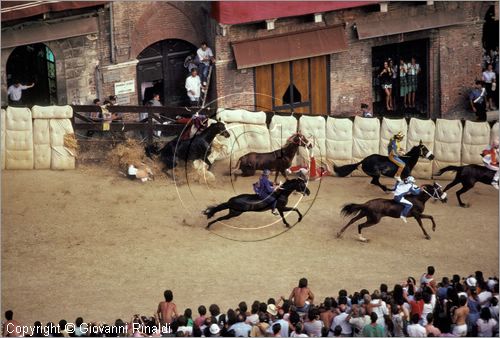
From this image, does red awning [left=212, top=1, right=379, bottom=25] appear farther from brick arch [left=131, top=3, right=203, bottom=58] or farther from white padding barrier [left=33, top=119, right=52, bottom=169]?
→ white padding barrier [left=33, top=119, right=52, bottom=169]

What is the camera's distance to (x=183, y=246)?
38844 mm

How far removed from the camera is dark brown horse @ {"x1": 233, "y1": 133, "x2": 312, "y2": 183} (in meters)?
41.8

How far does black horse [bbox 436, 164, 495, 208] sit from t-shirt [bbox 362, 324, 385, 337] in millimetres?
10528

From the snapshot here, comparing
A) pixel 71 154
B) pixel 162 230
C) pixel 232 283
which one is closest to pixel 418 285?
pixel 232 283

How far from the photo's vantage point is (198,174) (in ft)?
140

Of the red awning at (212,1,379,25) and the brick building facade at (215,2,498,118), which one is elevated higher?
the red awning at (212,1,379,25)

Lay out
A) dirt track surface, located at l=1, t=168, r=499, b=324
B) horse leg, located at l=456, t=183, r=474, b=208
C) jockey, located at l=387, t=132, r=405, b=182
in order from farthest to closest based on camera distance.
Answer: jockey, located at l=387, t=132, r=405, b=182
horse leg, located at l=456, t=183, r=474, b=208
dirt track surface, located at l=1, t=168, r=499, b=324

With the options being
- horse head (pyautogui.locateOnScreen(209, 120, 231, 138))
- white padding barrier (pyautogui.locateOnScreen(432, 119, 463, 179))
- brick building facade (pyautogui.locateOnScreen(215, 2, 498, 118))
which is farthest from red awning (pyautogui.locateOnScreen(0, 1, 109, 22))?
white padding barrier (pyautogui.locateOnScreen(432, 119, 463, 179))

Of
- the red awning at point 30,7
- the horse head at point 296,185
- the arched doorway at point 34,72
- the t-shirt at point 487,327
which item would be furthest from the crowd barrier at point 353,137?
the t-shirt at point 487,327

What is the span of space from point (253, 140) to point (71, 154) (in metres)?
5.22

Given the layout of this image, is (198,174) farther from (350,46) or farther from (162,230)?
(350,46)

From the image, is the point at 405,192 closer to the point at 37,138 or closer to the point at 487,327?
the point at 487,327

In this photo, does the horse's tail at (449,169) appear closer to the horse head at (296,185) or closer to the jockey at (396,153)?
the jockey at (396,153)

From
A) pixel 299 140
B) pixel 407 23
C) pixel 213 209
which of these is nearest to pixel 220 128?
pixel 299 140
